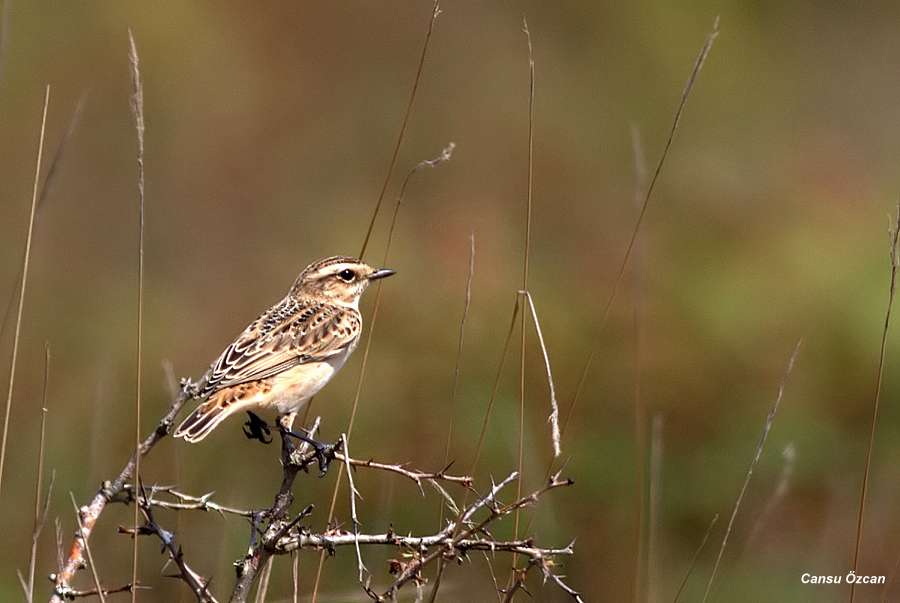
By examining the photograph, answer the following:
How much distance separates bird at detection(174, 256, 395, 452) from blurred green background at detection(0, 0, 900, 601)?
1.85ft

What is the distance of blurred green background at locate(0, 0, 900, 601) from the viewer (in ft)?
23.5

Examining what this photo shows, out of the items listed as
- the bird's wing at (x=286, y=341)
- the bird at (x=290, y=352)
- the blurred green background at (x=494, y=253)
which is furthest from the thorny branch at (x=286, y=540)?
the bird's wing at (x=286, y=341)

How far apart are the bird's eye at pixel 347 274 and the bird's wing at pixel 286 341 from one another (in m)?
0.16

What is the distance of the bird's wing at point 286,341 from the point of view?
481 cm

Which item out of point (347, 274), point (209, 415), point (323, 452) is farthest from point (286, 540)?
point (347, 274)

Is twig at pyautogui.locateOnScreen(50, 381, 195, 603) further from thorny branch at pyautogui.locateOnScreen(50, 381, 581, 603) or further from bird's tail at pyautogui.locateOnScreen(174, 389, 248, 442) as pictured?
bird's tail at pyautogui.locateOnScreen(174, 389, 248, 442)

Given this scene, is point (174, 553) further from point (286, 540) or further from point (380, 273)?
point (380, 273)

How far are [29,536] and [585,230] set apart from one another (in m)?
6.01

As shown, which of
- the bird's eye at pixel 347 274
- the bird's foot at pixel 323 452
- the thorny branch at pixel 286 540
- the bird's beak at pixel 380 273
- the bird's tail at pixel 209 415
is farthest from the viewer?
the bird's eye at pixel 347 274

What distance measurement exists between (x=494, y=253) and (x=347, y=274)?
3.94 meters

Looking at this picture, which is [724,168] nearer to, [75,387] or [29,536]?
[75,387]

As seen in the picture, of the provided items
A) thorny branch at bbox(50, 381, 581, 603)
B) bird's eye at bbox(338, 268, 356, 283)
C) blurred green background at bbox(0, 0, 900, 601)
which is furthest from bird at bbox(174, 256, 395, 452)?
thorny branch at bbox(50, 381, 581, 603)

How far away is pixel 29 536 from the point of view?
7.14m

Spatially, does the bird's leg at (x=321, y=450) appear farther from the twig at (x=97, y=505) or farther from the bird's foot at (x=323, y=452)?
the twig at (x=97, y=505)
